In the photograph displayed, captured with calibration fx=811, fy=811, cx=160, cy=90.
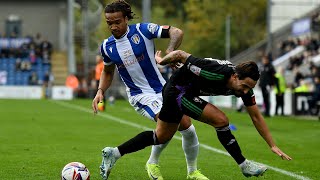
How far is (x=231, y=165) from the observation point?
11.4 m

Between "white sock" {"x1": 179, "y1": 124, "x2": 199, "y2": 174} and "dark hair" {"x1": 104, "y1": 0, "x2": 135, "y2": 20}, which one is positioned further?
"white sock" {"x1": 179, "y1": 124, "x2": 199, "y2": 174}

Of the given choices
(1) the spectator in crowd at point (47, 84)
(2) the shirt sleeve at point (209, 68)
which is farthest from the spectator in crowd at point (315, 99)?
(1) the spectator in crowd at point (47, 84)

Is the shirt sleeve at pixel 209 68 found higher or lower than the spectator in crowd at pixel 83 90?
higher

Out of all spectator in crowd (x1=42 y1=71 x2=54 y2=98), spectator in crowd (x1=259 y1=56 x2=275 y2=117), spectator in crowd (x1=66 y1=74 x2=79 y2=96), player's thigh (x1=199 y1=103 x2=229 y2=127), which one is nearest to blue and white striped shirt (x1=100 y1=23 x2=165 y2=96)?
player's thigh (x1=199 y1=103 x2=229 y2=127)

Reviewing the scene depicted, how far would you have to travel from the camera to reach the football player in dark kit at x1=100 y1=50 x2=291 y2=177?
8.34 metres

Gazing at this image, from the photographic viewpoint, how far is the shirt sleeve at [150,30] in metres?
9.53

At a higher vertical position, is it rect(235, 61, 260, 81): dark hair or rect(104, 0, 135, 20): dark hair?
rect(104, 0, 135, 20): dark hair

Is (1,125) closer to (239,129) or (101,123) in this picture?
(101,123)

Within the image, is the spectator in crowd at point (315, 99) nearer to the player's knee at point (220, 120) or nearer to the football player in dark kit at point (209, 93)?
the football player in dark kit at point (209, 93)

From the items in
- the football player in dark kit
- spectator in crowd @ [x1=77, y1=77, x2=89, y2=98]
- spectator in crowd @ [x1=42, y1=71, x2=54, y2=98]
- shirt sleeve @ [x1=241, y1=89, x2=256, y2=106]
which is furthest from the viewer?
spectator in crowd @ [x1=77, y1=77, x2=89, y2=98]

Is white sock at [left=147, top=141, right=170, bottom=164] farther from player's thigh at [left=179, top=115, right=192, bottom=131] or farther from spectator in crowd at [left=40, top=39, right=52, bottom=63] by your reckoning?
spectator in crowd at [left=40, top=39, right=52, bottom=63]

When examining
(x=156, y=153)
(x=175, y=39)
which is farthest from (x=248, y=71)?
(x=156, y=153)

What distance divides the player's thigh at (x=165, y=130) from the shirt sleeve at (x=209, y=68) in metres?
0.81

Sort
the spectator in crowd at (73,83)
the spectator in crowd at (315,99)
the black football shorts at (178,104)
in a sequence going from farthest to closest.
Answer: the spectator in crowd at (73,83) → the spectator in crowd at (315,99) → the black football shorts at (178,104)
